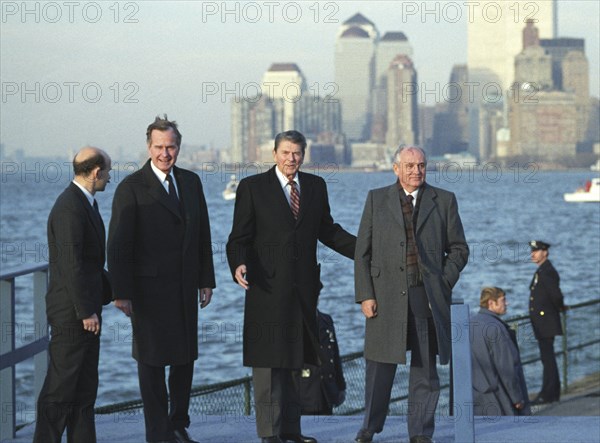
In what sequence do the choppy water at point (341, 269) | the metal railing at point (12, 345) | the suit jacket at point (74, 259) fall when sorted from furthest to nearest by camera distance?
the choppy water at point (341, 269)
the metal railing at point (12, 345)
the suit jacket at point (74, 259)

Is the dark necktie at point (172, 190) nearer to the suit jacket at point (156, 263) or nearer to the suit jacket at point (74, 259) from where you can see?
the suit jacket at point (156, 263)

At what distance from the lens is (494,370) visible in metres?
11.1

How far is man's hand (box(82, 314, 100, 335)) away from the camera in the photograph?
6.70 meters

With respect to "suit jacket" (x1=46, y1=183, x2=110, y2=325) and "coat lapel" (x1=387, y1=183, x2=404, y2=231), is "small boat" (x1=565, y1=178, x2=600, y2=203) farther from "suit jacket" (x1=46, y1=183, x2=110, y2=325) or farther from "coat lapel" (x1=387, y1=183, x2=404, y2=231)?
"suit jacket" (x1=46, y1=183, x2=110, y2=325)

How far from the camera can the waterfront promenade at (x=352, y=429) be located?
7.87 m

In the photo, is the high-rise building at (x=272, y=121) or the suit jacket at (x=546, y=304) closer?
the suit jacket at (x=546, y=304)

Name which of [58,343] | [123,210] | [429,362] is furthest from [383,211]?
[58,343]

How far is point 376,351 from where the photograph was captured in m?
7.68

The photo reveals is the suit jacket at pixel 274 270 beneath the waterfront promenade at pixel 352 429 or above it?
above

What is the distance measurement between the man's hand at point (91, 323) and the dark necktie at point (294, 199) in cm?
138

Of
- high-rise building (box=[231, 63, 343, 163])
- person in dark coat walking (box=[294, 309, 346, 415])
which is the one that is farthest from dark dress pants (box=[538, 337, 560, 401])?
high-rise building (box=[231, 63, 343, 163])

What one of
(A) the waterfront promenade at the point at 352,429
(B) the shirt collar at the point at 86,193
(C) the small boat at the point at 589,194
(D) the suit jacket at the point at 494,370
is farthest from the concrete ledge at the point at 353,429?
(C) the small boat at the point at 589,194

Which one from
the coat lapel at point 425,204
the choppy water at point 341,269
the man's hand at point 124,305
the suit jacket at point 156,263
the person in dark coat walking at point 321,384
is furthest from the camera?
the choppy water at point 341,269

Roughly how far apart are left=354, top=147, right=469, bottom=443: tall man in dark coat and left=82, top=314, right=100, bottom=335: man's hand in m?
1.56
